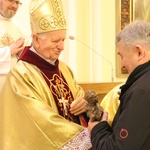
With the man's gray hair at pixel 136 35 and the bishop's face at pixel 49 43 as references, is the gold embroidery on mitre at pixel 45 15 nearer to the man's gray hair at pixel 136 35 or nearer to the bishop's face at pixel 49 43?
the bishop's face at pixel 49 43

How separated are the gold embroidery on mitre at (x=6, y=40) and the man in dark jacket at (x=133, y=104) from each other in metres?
1.59

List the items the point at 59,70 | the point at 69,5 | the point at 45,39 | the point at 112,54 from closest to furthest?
the point at 45,39, the point at 59,70, the point at 69,5, the point at 112,54

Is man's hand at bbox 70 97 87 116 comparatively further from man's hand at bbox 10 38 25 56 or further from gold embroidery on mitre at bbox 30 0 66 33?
man's hand at bbox 10 38 25 56

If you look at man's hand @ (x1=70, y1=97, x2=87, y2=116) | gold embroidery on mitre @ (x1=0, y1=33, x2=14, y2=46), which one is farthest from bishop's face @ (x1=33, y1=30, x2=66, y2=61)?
gold embroidery on mitre @ (x1=0, y1=33, x2=14, y2=46)

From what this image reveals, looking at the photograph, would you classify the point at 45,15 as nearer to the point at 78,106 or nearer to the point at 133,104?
the point at 78,106

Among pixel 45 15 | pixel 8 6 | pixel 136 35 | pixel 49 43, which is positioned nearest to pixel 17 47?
pixel 8 6

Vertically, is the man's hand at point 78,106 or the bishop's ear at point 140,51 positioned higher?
the bishop's ear at point 140,51

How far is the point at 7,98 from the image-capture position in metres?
2.11

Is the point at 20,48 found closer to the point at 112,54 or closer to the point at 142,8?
the point at 112,54

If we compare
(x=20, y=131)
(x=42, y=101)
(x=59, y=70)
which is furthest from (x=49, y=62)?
(x=20, y=131)

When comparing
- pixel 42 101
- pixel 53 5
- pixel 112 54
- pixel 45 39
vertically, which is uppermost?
pixel 53 5

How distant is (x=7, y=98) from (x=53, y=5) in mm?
781

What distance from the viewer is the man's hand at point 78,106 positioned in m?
2.16

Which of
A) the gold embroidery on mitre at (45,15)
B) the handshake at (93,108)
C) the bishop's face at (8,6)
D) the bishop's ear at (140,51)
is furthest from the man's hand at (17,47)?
the bishop's ear at (140,51)
